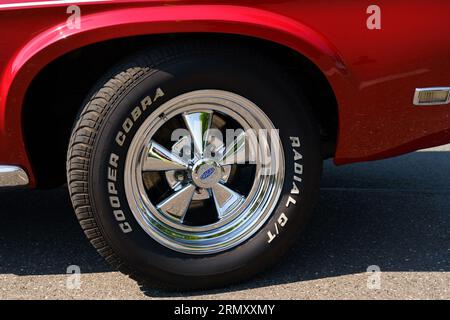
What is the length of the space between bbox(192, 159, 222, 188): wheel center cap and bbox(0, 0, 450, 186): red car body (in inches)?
21.0

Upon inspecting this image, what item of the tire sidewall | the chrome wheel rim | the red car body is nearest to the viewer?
the red car body

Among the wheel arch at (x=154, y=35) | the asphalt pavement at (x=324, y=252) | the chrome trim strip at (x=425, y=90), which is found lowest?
the asphalt pavement at (x=324, y=252)

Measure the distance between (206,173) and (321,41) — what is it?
0.75 metres

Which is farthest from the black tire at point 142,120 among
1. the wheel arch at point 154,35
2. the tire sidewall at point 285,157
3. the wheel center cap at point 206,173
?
the wheel center cap at point 206,173

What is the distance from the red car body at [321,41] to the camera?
2396 mm

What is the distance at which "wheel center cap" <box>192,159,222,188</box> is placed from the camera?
274cm

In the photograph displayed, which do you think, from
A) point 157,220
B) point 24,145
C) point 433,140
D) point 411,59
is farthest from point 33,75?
point 433,140

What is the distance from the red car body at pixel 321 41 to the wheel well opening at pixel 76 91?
11cm

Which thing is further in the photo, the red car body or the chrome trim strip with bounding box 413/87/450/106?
the chrome trim strip with bounding box 413/87/450/106

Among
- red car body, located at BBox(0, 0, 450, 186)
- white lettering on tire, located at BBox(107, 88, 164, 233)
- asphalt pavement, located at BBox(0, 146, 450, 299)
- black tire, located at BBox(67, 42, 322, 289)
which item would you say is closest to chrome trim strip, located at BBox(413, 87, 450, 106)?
red car body, located at BBox(0, 0, 450, 186)

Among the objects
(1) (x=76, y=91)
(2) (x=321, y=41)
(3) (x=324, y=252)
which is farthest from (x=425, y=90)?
(1) (x=76, y=91)

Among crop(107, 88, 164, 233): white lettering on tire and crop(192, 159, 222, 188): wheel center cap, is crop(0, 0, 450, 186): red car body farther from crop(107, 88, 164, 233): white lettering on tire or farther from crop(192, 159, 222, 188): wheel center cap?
crop(192, 159, 222, 188): wheel center cap

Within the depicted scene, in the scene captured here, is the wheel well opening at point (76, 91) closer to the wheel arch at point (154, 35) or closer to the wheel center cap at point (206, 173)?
the wheel arch at point (154, 35)
